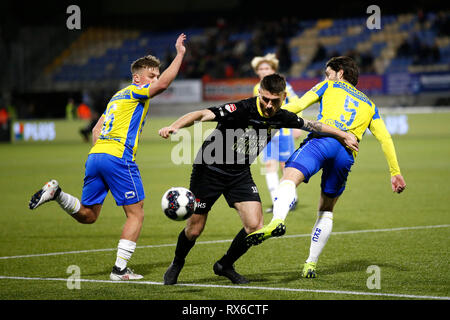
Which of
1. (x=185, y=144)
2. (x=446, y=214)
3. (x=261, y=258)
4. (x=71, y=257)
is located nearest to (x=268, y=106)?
(x=261, y=258)

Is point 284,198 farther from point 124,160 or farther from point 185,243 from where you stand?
point 124,160

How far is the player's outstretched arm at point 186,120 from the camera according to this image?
5.25 meters

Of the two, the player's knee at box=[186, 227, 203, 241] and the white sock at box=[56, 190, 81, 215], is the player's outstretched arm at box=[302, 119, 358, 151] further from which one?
the white sock at box=[56, 190, 81, 215]

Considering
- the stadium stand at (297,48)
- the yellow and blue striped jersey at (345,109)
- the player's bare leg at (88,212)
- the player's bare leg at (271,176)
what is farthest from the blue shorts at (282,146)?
the stadium stand at (297,48)

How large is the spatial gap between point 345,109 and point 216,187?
1.44 metres

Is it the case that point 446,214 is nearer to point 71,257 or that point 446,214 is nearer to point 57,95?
point 71,257

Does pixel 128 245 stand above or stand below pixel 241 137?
below

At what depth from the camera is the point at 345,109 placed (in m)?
6.33

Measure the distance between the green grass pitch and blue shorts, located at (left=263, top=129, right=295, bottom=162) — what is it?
39.5 inches

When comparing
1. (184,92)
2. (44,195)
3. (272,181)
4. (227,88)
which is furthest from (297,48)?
(44,195)

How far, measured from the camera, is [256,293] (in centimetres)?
569

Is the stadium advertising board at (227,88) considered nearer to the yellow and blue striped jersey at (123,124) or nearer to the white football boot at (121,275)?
the yellow and blue striped jersey at (123,124)

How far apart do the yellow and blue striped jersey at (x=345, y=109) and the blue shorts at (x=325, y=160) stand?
22 centimetres

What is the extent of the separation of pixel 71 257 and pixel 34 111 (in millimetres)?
28040
